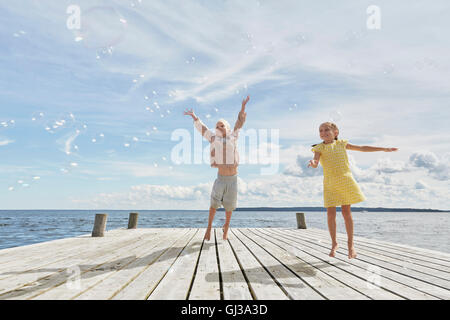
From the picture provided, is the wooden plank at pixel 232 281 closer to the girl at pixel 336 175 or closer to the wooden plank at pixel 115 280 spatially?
the wooden plank at pixel 115 280

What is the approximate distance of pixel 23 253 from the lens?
4762 millimetres

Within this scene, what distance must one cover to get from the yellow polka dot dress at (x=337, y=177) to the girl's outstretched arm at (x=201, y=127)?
2261mm

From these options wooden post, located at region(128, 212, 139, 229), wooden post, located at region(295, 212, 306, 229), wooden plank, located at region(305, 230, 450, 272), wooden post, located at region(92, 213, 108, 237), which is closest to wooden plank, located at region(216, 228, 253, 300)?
wooden plank, located at region(305, 230, 450, 272)

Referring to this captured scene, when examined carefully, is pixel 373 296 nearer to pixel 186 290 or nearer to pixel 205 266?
pixel 186 290

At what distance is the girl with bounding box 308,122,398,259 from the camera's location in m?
3.95

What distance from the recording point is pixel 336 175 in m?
4.06

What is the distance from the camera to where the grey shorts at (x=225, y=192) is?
5637 millimetres

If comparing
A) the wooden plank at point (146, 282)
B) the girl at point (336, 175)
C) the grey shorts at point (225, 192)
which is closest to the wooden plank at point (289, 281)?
the girl at point (336, 175)

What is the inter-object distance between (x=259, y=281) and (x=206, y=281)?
518 mm

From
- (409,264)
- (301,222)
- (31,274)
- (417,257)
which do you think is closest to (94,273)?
(31,274)

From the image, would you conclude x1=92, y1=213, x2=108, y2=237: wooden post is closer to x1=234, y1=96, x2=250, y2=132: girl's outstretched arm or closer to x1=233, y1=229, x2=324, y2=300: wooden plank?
x1=234, y1=96, x2=250, y2=132: girl's outstretched arm

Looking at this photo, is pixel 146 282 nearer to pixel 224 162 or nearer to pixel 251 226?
pixel 224 162
